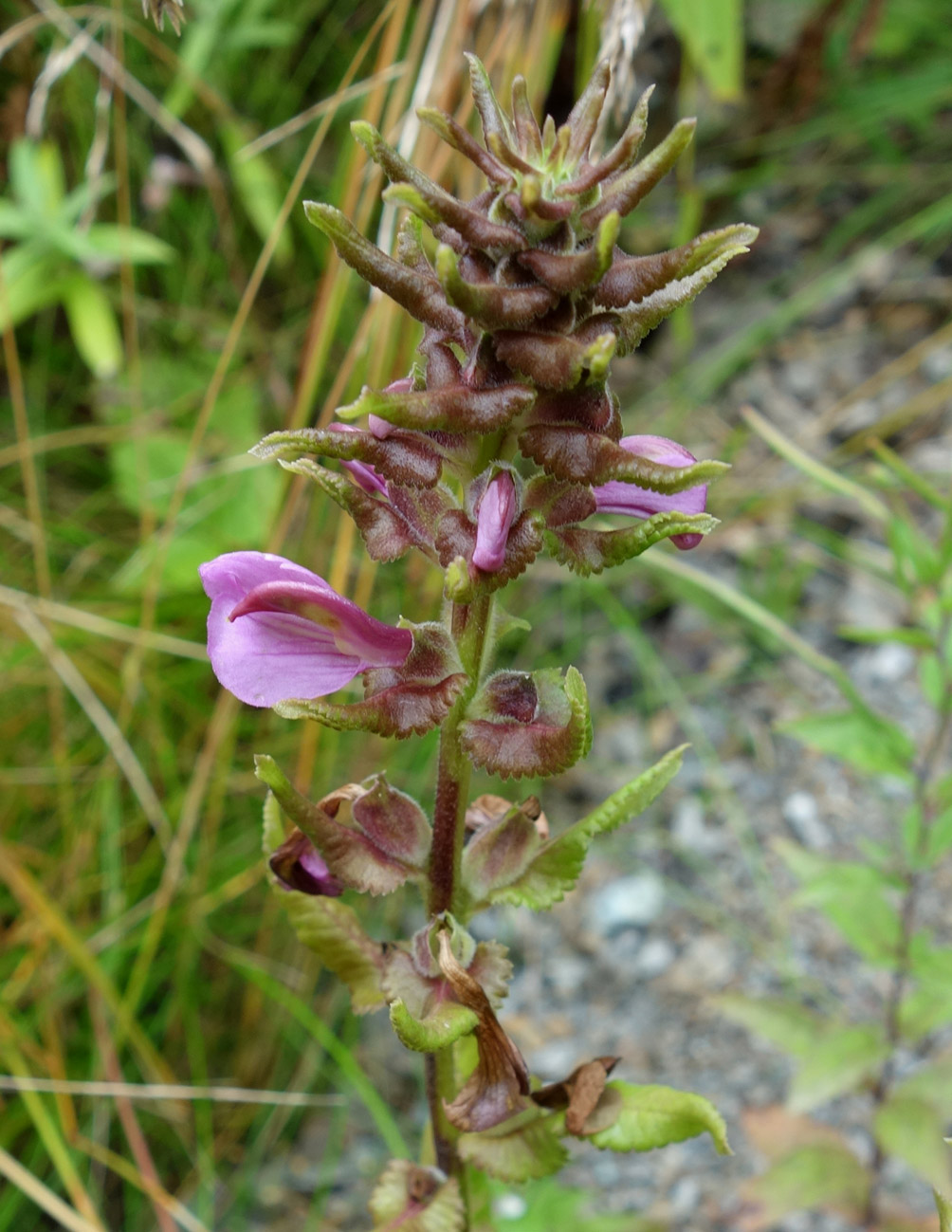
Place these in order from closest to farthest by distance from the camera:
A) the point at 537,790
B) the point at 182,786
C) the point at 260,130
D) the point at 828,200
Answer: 1. the point at 182,786
2. the point at 537,790
3. the point at 260,130
4. the point at 828,200

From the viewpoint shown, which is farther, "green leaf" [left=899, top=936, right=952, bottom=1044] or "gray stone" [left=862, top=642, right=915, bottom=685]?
"gray stone" [left=862, top=642, right=915, bottom=685]

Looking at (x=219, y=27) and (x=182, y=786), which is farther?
(x=219, y=27)

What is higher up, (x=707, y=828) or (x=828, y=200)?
(x=828, y=200)

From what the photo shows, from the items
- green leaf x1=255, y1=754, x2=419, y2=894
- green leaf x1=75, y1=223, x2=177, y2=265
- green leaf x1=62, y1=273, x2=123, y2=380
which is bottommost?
green leaf x1=255, y1=754, x2=419, y2=894

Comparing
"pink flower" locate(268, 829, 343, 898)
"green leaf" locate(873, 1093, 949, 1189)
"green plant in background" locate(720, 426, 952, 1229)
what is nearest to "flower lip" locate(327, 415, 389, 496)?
"pink flower" locate(268, 829, 343, 898)

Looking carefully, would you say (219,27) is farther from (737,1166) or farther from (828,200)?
(737,1166)

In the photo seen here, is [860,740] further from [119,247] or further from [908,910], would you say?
[119,247]

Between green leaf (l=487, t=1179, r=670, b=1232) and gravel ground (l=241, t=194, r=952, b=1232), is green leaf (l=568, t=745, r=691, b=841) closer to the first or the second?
green leaf (l=487, t=1179, r=670, b=1232)

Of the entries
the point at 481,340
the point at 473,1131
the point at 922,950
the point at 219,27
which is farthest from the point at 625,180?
the point at 219,27
